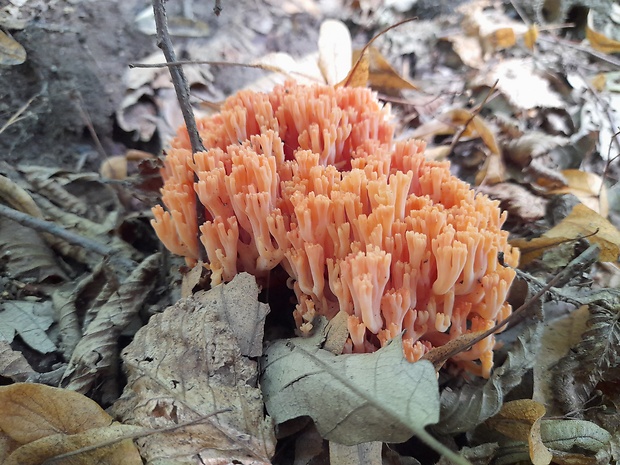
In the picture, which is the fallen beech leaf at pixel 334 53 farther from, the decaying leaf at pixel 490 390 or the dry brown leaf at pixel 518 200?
the decaying leaf at pixel 490 390

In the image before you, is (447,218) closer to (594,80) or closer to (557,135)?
(557,135)

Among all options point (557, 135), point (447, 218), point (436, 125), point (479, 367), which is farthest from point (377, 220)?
point (557, 135)

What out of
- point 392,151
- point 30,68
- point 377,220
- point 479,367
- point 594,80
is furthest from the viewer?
point 594,80

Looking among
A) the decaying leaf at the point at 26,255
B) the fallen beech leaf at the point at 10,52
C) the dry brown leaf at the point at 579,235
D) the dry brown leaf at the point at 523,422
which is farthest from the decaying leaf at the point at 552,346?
the fallen beech leaf at the point at 10,52

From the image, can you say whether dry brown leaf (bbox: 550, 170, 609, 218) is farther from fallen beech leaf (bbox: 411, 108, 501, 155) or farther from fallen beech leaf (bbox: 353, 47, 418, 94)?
fallen beech leaf (bbox: 353, 47, 418, 94)

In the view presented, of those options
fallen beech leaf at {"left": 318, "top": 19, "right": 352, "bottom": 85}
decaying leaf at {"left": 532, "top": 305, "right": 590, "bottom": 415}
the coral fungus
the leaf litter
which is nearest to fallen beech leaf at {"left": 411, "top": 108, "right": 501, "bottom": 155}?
the leaf litter

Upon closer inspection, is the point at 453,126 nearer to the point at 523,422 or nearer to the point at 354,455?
the point at 523,422

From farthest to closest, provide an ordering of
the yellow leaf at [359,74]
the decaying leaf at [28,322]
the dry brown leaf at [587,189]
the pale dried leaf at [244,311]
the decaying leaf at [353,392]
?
the yellow leaf at [359,74]
the dry brown leaf at [587,189]
the decaying leaf at [28,322]
the pale dried leaf at [244,311]
the decaying leaf at [353,392]
